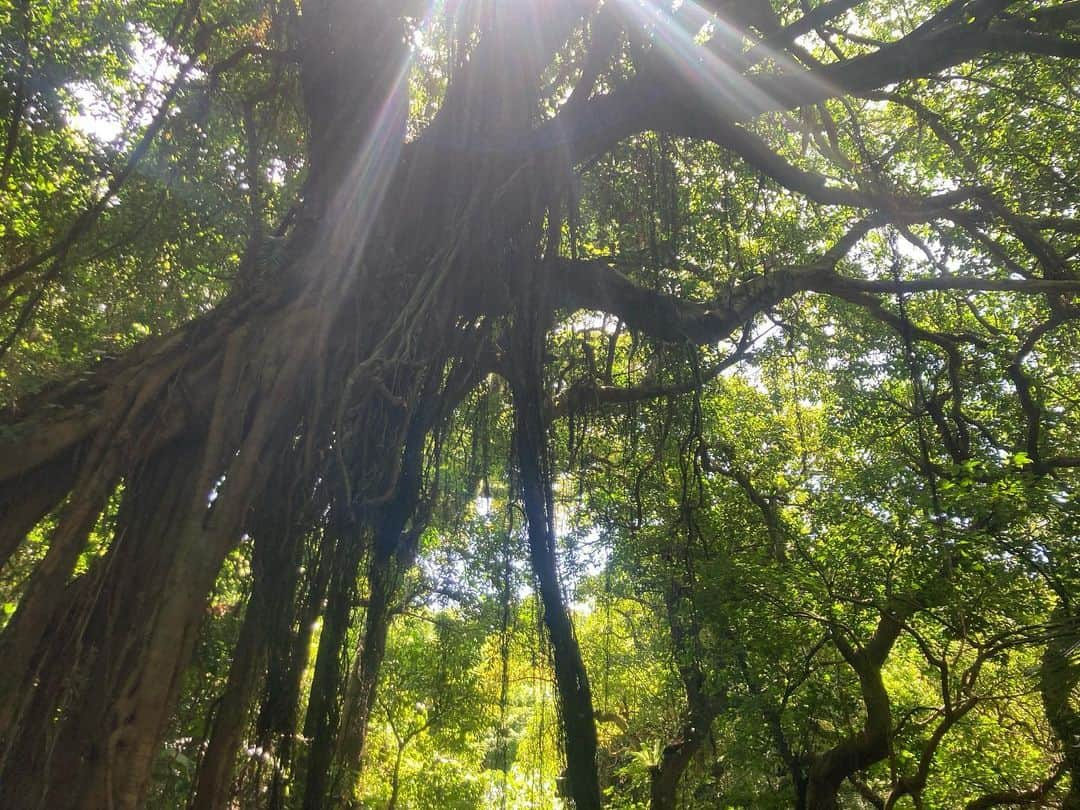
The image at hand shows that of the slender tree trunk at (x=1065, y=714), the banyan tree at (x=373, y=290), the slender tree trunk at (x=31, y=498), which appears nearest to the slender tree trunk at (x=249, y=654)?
the banyan tree at (x=373, y=290)

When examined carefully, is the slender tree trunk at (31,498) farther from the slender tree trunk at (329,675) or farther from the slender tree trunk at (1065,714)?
the slender tree trunk at (1065,714)

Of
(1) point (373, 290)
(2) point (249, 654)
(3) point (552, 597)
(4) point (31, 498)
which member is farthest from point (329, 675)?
(1) point (373, 290)

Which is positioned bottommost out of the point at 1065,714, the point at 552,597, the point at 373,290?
the point at 552,597

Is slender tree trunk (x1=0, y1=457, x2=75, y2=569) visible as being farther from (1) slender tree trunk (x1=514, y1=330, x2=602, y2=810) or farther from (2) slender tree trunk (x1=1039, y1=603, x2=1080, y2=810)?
(2) slender tree trunk (x1=1039, y1=603, x2=1080, y2=810)

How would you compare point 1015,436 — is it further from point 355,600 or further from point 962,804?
point 355,600

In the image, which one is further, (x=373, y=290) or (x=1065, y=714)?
(x=1065, y=714)

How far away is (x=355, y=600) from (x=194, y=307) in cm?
323

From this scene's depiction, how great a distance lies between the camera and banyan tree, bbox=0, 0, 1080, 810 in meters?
1.65

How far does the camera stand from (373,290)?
2.21 meters

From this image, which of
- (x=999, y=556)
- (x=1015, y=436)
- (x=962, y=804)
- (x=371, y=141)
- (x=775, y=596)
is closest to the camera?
(x=371, y=141)

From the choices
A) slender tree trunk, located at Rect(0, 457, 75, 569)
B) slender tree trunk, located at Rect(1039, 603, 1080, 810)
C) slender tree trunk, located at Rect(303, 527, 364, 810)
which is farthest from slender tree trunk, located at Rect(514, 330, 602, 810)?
slender tree trunk, located at Rect(1039, 603, 1080, 810)

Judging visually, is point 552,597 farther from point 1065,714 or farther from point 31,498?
point 1065,714

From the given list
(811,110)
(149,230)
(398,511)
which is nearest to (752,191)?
(811,110)

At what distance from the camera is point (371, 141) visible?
2.45 m
